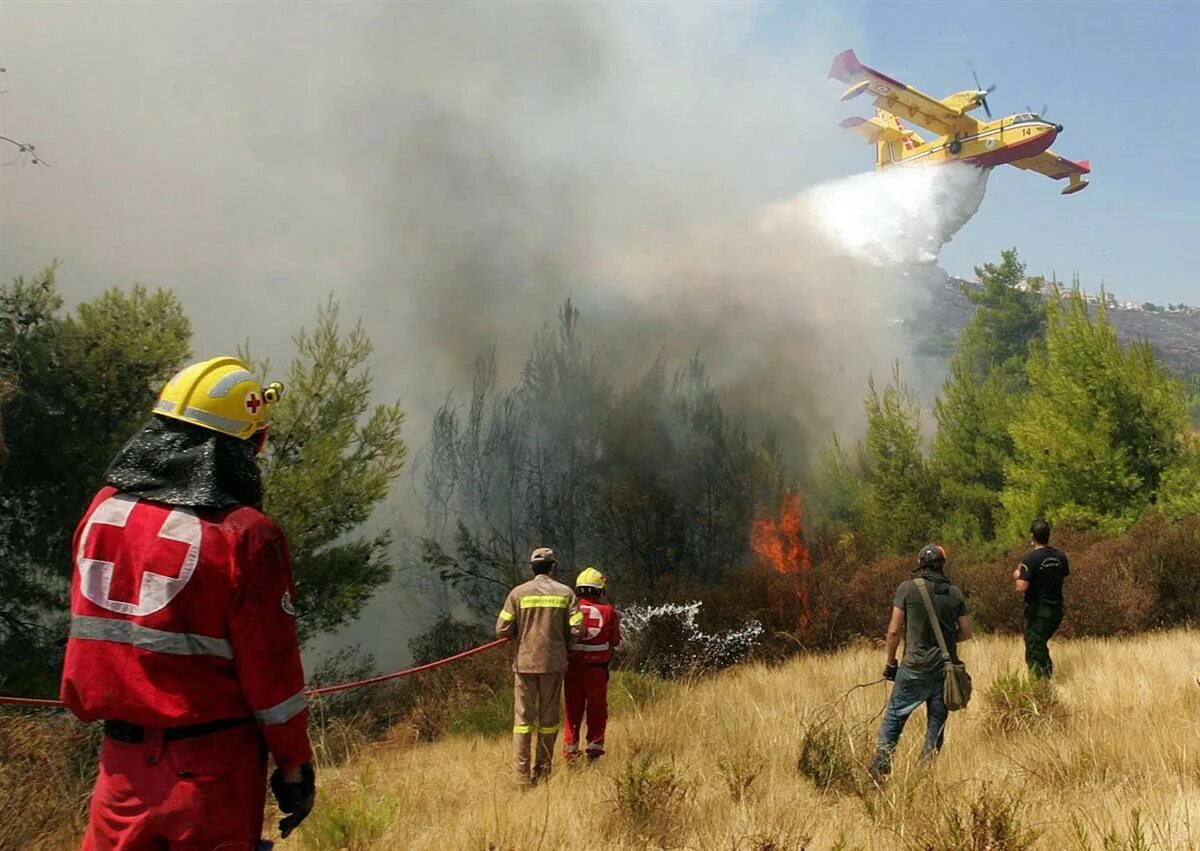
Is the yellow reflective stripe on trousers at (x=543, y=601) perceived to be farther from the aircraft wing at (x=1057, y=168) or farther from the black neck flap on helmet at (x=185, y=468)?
the aircraft wing at (x=1057, y=168)

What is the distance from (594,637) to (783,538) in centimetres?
1740

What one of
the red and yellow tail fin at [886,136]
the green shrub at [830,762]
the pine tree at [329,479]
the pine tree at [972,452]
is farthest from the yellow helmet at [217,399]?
the red and yellow tail fin at [886,136]

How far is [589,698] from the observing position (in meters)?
6.09

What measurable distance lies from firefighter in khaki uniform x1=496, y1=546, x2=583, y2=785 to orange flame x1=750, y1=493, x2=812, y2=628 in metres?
14.9

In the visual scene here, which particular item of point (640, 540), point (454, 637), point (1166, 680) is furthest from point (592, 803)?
point (640, 540)

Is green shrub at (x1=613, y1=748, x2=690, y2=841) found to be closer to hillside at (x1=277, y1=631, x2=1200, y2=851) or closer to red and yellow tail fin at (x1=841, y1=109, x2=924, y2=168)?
hillside at (x1=277, y1=631, x2=1200, y2=851)

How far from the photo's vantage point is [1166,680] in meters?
Answer: 7.11

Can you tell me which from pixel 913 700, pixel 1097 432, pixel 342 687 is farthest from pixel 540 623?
pixel 1097 432

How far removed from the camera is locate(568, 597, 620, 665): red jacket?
19.7ft

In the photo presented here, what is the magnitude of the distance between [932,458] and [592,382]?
10.3m

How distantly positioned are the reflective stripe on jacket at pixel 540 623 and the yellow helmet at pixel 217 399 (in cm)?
344

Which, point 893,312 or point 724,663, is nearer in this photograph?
point 724,663

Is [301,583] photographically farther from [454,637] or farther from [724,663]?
[724,663]

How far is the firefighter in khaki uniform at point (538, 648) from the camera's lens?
5.68 m
